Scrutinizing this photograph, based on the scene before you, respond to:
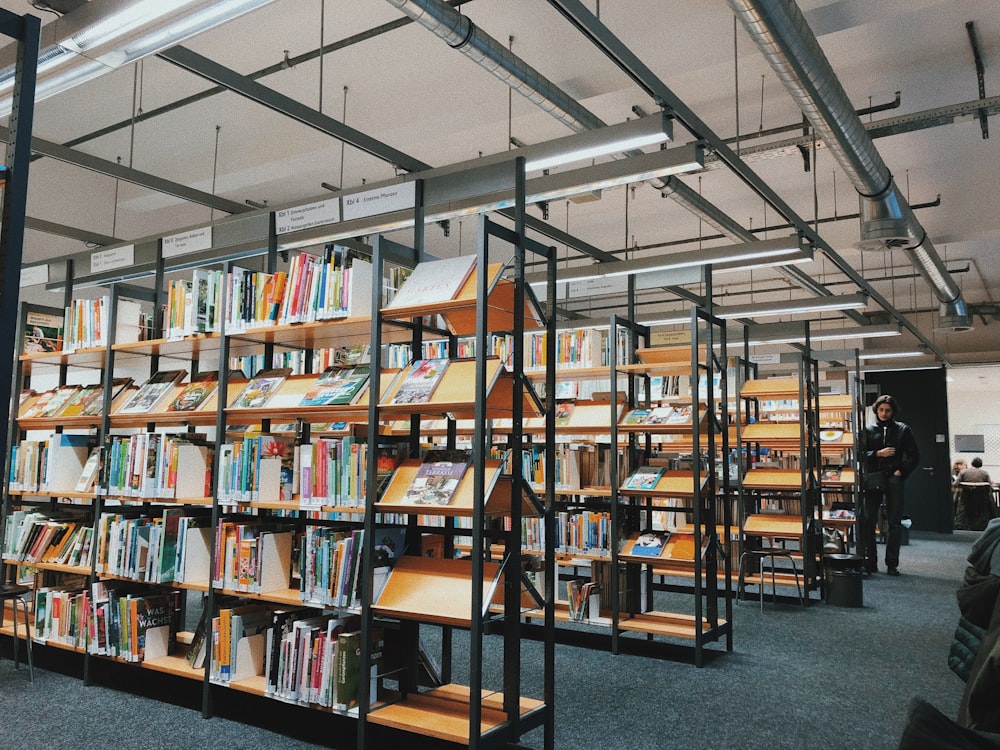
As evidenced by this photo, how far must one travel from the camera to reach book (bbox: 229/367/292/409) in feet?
13.2

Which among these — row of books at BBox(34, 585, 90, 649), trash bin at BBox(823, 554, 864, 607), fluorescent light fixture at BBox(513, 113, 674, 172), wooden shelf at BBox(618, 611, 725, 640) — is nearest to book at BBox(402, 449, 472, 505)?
fluorescent light fixture at BBox(513, 113, 674, 172)

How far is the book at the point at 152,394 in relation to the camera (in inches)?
181

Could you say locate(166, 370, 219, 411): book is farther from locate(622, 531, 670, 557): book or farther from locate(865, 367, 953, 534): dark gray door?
locate(865, 367, 953, 534): dark gray door

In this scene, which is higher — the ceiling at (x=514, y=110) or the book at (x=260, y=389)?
the ceiling at (x=514, y=110)

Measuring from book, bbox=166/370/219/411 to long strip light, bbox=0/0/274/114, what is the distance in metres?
1.70

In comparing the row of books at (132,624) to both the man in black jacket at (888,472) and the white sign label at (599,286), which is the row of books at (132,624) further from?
the man in black jacket at (888,472)

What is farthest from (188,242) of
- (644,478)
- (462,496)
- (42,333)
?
(644,478)

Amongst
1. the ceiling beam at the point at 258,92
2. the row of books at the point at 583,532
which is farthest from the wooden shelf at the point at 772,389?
the ceiling beam at the point at 258,92

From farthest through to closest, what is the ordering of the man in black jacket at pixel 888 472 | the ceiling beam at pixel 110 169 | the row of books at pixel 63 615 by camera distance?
the man in black jacket at pixel 888 472 < the ceiling beam at pixel 110 169 < the row of books at pixel 63 615

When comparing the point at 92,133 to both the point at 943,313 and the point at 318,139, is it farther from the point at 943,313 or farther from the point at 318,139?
the point at 943,313

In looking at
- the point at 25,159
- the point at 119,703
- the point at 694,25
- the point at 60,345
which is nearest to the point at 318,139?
the point at 60,345

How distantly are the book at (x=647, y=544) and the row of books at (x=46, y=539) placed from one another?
3.48m

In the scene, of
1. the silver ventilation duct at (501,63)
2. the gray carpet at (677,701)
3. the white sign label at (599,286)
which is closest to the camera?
the gray carpet at (677,701)

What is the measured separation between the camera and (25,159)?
1.78m
